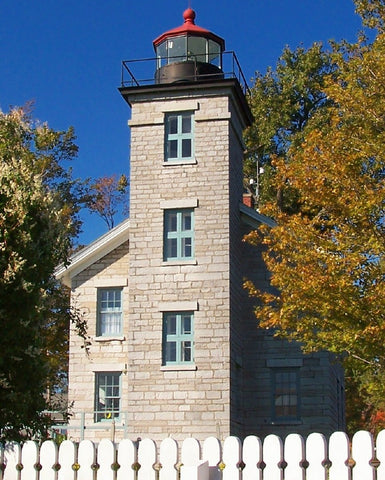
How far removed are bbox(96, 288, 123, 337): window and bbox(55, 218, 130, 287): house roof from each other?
0.89m

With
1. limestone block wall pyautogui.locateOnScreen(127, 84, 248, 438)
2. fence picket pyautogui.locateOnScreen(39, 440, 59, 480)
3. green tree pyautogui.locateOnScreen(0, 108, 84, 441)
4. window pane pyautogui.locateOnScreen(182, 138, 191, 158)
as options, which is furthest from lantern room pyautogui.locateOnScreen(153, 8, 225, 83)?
fence picket pyautogui.locateOnScreen(39, 440, 59, 480)

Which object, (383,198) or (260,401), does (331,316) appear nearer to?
(383,198)

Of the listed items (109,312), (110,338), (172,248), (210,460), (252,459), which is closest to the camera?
(252,459)

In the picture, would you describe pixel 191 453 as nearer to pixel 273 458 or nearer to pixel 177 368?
pixel 273 458

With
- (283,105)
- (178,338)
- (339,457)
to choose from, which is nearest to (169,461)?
(339,457)

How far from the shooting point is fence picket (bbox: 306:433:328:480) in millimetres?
8562

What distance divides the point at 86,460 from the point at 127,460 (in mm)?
530

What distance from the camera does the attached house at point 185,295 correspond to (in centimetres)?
1828

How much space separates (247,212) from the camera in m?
20.5

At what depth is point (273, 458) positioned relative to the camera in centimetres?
876

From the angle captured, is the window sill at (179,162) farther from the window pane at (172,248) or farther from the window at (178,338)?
the window at (178,338)

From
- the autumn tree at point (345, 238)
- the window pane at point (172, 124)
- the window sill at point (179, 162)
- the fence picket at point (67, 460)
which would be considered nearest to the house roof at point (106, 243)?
the window sill at point (179, 162)

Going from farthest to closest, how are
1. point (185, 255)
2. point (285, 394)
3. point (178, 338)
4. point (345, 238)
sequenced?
1. point (285, 394)
2. point (185, 255)
3. point (178, 338)
4. point (345, 238)

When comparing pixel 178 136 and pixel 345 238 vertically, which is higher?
Result: pixel 178 136
